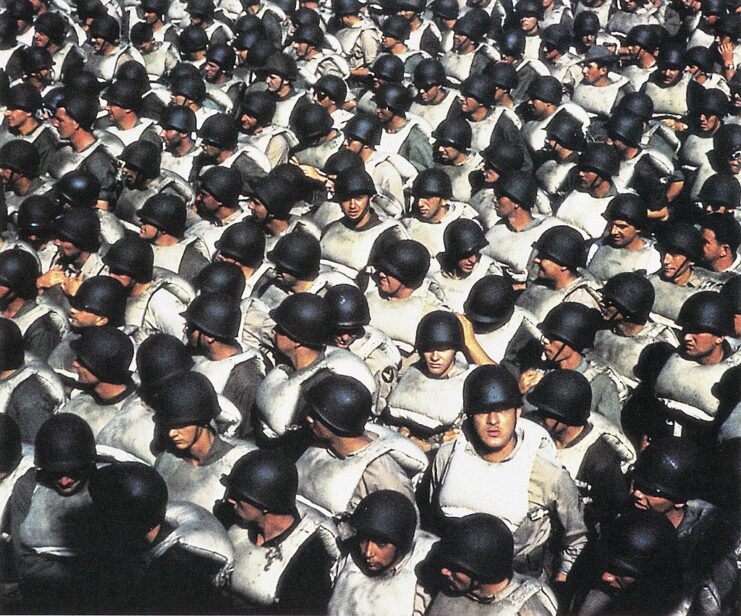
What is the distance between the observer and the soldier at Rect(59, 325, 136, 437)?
5992 millimetres

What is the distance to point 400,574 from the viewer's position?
4688 mm

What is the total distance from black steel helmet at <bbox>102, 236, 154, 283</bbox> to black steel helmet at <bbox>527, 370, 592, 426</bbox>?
11.7 ft

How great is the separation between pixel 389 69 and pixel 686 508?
8.60 metres

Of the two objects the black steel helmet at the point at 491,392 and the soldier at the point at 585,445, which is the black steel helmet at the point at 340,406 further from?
the soldier at the point at 585,445

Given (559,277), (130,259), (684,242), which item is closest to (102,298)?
(130,259)

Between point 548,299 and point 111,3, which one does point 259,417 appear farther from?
point 111,3

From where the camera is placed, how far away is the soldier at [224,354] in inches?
251

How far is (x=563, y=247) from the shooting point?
7.71 m

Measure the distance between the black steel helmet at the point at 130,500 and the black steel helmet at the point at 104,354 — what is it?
118cm

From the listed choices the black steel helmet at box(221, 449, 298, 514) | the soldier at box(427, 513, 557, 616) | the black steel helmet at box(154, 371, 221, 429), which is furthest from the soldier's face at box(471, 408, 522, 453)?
the black steel helmet at box(154, 371, 221, 429)

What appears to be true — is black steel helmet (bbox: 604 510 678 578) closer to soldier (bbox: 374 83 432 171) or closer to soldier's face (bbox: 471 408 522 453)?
soldier's face (bbox: 471 408 522 453)

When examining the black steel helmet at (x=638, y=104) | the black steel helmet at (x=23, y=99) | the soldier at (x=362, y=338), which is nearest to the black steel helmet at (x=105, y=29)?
the black steel helmet at (x=23, y=99)

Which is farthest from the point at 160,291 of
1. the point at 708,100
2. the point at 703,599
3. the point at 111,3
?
the point at 111,3

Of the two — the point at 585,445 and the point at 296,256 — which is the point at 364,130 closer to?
the point at 296,256
